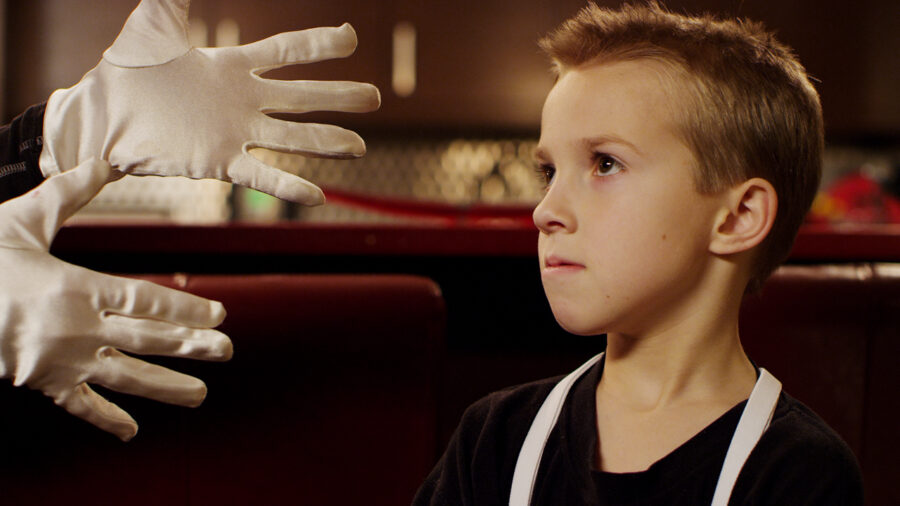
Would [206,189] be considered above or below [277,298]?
below

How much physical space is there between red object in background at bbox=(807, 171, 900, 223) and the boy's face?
2.77 m

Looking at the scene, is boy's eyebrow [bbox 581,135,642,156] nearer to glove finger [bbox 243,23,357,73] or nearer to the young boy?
the young boy

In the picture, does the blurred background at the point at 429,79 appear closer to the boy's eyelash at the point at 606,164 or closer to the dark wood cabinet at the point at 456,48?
the dark wood cabinet at the point at 456,48

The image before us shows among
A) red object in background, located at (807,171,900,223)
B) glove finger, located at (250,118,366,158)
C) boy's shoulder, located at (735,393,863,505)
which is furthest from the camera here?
red object in background, located at (807,171,900,223)

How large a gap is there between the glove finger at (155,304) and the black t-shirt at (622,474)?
279mm

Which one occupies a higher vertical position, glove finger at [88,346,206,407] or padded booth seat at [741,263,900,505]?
glove finger at [88,346,206,407]

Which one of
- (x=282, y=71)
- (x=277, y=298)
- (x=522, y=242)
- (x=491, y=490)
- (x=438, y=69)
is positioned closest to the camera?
(x=491, y=490)

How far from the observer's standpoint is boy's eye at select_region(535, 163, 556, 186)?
77cm

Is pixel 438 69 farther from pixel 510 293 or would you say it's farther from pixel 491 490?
pixel 491 490

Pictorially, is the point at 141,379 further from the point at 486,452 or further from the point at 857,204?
the point at 857,204

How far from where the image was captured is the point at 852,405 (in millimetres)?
979

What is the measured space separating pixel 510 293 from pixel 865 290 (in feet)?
1.44

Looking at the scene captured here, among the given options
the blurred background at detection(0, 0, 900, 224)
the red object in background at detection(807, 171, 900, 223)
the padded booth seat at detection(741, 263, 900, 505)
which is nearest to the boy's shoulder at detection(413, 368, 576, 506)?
the padded booth seat at detection(741, 263, 900, 505)

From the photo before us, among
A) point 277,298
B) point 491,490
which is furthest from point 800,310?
point 277,298
